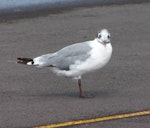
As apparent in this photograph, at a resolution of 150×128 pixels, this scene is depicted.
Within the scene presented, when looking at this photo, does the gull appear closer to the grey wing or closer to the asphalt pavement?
the grey wing

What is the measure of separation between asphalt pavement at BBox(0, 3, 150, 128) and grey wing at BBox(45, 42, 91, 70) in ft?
1.51

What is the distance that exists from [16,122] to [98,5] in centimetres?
974

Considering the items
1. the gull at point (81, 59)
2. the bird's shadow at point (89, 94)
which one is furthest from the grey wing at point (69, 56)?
the bird's shadow at point (89, 94)

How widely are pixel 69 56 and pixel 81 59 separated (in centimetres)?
20

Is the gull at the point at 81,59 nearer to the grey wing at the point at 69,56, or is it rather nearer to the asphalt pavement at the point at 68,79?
the grey wing at the point at 69,56

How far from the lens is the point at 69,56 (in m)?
8.50

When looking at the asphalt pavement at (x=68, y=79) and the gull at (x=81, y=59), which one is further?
the gull at (x=81, y=59)

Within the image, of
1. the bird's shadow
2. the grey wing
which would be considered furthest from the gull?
the bird's shadow

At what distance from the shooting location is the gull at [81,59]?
837cm

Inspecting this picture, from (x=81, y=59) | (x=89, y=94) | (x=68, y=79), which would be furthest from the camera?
(x=68, y=79)

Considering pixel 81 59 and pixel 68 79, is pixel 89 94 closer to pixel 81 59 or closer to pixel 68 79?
pixel 81 59

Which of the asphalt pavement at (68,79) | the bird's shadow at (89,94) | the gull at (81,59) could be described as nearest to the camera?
the asphalt pavement at (68,79)

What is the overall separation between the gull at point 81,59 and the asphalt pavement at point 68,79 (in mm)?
401

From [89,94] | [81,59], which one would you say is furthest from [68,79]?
[81,59]
